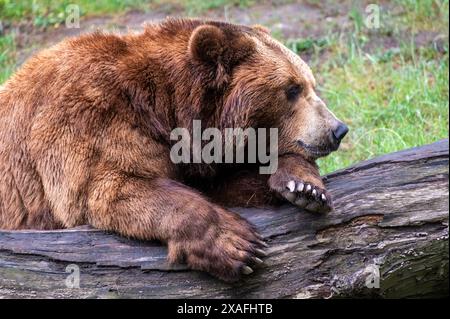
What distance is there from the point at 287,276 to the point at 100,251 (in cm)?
107

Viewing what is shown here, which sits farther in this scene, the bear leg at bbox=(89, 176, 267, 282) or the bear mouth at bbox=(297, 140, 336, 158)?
the bear mouth at bbox=(297, 140, 336, 158)

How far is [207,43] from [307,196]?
1.17 m

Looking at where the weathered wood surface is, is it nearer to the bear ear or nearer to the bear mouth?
the bear mouth

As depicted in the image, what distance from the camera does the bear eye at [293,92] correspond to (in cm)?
458

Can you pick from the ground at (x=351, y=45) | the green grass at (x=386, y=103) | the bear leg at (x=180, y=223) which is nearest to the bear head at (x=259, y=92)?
the bear leg at (x=180, y=223)

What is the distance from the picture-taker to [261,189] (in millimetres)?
4402

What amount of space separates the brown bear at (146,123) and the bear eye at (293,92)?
14mm

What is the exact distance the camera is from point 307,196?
159 inches

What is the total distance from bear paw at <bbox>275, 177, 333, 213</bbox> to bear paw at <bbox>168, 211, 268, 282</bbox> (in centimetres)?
31

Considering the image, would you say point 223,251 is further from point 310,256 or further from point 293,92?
point 293,92

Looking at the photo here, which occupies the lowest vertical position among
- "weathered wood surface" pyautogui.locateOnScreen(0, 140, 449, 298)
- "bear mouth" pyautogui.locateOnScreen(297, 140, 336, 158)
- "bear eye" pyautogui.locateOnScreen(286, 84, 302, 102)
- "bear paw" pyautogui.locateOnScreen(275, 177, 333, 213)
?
"weathered wood surface" pyautogui.locateOnScreen(0, 140, 449, 298)

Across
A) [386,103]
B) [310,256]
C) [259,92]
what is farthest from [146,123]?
[386,103]

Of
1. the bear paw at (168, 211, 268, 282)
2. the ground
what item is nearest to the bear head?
the bear paw at (168, 211, 268, 282)

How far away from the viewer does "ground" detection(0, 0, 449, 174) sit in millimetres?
7586
